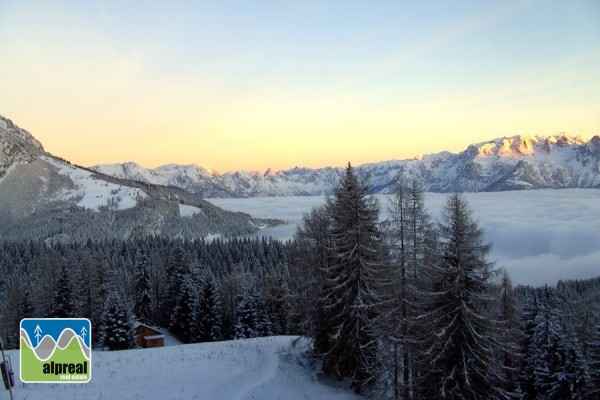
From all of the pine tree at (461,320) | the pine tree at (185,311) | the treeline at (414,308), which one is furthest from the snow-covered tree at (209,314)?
the pine tree at (461,320)

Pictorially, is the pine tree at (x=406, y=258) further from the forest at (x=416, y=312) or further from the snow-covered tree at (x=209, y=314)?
the snow-covered tree at (x=209, y=314)

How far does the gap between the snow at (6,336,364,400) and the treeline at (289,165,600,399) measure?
6.12 feet

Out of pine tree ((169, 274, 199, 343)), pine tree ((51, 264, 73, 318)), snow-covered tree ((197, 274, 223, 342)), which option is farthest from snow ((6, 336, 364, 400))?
pine tree ((51, 264, 73, 318))

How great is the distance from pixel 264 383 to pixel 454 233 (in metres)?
10.9

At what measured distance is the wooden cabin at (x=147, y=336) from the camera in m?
44.5

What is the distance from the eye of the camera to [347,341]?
22.1 metres

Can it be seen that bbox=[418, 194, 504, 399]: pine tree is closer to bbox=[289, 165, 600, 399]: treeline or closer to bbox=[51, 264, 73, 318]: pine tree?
bbox=[289, 165, 600, 399]: treeline

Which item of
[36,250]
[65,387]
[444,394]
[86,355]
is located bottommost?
[36,250]

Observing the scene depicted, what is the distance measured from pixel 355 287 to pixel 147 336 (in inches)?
1195

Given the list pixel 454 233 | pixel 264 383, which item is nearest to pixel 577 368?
pixel 454 233

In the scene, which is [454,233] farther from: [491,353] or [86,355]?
[86,355]

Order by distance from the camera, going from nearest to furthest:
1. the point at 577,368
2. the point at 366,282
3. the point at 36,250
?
the point at 366,282, the point at 577,368, the point at 36,250

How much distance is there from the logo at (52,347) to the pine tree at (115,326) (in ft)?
83.7

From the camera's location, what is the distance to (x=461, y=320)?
17203 millimetres
